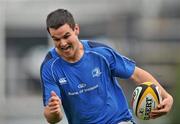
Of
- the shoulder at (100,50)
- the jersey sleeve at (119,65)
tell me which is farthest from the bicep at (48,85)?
the jersey sleeve at (119,65)

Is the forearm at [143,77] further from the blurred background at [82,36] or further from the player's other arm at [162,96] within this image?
the blurred background at [82,36]

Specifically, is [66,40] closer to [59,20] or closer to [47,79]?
[59,20]

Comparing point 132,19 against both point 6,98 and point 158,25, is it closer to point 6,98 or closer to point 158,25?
point 158,25

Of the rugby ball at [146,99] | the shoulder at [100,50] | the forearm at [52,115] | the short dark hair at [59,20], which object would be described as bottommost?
the forearm at [52,115]

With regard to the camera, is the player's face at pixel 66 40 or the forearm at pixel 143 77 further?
the forearm at pixel 143 77

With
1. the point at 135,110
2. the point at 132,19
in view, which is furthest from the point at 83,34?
the point at 135,110

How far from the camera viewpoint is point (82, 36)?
28.5 m

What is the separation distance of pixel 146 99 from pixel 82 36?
1886 centimetres

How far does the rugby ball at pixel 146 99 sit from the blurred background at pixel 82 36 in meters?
17.5

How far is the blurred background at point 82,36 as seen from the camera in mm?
28219

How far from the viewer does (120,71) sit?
9.74m

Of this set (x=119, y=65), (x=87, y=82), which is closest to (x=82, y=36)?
(x=119, y=65)

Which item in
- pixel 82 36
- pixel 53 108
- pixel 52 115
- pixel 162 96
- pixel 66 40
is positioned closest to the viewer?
pixel 53 108

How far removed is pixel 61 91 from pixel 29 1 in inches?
847
